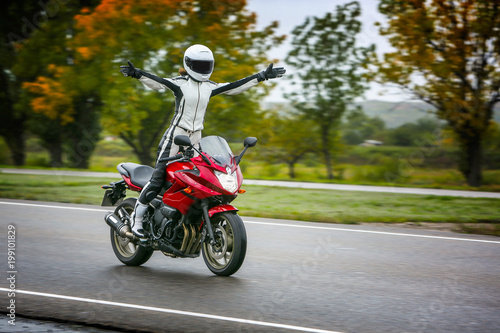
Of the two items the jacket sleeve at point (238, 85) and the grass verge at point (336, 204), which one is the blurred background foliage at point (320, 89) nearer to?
the grass verge at point (336, 204)

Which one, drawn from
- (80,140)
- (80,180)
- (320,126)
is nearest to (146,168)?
(80,180)

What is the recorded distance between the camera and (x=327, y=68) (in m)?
21.8

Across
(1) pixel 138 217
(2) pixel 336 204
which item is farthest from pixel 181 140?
(2) pixel 336 204

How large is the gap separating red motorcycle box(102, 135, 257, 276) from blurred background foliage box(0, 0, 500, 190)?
12918mm

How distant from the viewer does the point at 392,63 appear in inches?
764

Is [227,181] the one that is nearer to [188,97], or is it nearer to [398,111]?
[188,97]

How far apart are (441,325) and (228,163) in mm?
2563

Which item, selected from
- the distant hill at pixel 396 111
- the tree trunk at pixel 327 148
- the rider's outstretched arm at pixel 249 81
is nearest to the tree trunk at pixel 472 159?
the distant hill at pixel 396 111

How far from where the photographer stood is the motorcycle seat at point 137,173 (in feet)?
24.1

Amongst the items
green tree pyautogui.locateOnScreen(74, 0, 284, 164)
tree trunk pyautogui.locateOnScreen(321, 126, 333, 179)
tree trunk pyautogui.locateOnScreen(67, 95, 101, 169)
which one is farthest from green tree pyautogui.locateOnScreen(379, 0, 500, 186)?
tree trunk pyautogui.locateOnScreen(67, 95, 101, 169)

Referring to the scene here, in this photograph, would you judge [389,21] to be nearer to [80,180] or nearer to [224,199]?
[80,180]

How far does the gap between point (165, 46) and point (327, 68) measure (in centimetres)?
545

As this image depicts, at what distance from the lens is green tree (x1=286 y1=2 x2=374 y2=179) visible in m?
21.7

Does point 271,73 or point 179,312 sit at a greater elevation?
point 271,73
